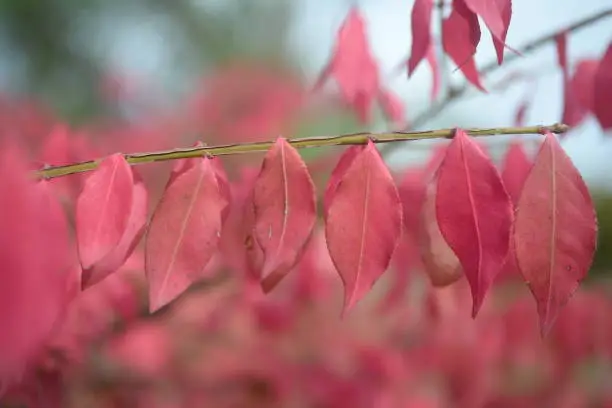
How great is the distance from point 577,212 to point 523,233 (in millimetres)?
47

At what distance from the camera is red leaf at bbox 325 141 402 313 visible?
0.51 metres

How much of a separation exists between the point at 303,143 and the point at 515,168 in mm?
296

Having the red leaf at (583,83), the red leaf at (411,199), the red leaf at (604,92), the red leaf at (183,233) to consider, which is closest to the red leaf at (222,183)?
the red leaf at (183,233)

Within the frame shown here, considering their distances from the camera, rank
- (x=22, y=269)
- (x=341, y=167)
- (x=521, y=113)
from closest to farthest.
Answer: (x=22, y=269) < (x=341, y=167) < (x=521, y=113)

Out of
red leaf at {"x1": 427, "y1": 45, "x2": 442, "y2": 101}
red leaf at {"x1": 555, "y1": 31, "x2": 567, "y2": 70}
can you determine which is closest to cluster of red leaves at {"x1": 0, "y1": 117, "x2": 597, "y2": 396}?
red leaf at {"x1": 555, "y1": 31, "x2": 567, "y2": 70}

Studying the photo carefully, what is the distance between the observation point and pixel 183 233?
0.53 meters

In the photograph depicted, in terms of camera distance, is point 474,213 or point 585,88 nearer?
point 474,213

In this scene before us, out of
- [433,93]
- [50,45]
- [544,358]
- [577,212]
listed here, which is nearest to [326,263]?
[544,358]

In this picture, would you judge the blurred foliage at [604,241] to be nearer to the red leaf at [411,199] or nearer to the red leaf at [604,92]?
the red leaf at [411,199]

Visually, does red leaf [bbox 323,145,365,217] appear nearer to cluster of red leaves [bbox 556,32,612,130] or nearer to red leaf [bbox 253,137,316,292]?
red leaf [bbox 253,137,316,292]

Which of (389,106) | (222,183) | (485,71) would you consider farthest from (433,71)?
(222,183)

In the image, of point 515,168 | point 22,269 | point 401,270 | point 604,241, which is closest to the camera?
point 22,269

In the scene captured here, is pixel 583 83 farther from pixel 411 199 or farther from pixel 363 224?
pixel 363 224

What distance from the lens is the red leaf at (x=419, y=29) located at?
0.61 meters
